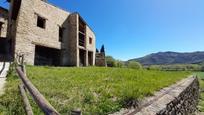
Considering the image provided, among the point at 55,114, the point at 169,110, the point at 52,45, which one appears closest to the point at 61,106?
the point at 169,110

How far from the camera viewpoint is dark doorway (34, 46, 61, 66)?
23.2 metres

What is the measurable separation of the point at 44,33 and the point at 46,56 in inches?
136

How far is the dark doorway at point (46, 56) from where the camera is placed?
76.2ft

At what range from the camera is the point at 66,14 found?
2695 cm

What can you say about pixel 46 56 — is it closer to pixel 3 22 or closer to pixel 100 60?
pixel 3 22

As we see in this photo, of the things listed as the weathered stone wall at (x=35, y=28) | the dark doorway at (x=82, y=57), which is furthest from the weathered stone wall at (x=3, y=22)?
the dark doorway at (x=82, y=57)

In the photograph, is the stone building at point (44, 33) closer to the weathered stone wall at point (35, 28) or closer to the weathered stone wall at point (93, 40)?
the weathered stone wall at point (35, 28)

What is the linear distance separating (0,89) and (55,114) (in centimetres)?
655

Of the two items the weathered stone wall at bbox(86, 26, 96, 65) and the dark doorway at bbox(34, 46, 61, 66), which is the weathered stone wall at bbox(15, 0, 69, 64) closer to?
the dark doorway at bbox(34, 46, 61, 66)

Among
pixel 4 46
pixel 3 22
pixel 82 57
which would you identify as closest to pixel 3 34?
pixel 3 22

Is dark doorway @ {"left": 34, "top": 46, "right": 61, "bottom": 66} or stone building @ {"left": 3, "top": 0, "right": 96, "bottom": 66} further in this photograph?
dark doorway @ {"left": 34, "top": 46, "right": 61, "bottom": 66}

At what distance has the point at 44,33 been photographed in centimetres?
2238

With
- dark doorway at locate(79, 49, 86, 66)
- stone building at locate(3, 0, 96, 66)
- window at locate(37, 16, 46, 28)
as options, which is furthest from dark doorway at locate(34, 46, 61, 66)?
dark doorway at locate(79, 49, 86, 66)

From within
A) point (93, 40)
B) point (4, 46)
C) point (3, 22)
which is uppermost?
point (3, 22)
